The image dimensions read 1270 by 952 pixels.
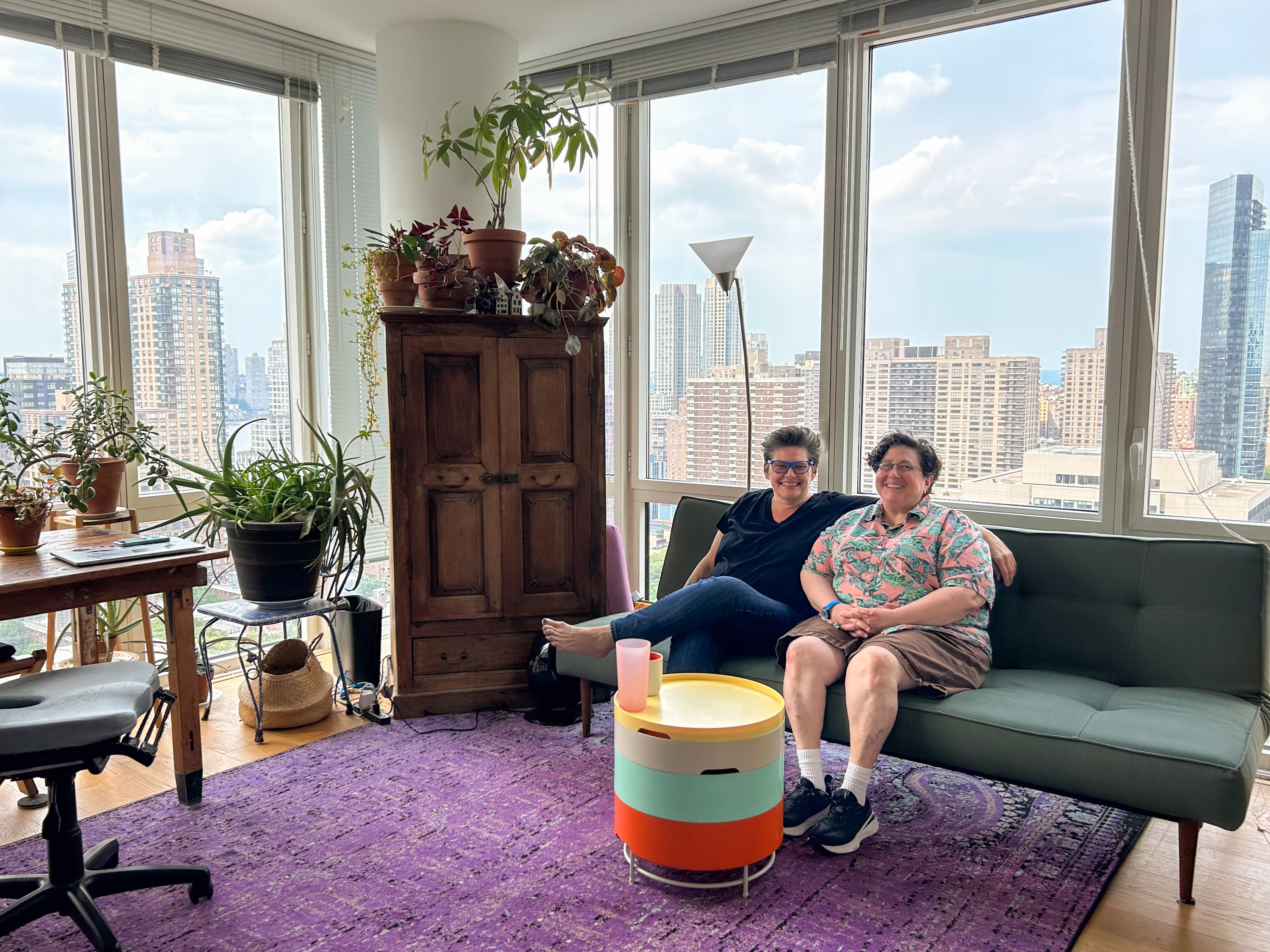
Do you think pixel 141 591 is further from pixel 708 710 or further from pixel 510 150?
pixel 510 150

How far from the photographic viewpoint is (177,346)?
3625mm

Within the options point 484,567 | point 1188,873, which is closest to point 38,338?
point 484,567

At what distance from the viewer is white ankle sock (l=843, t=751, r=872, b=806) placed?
2229 mm

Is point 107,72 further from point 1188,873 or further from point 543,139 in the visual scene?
point 1188,873

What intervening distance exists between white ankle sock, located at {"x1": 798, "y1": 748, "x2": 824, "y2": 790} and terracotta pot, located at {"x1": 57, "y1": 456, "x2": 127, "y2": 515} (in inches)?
90.5

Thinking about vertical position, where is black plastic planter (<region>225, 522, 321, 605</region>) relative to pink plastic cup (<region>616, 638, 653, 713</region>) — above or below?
above

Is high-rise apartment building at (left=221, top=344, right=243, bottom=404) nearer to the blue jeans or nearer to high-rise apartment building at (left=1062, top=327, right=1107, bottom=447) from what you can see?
the blue jeans

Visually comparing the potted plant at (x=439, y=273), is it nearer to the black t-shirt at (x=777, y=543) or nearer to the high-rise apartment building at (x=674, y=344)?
the high-rise apartment building at (x=674, y=344)

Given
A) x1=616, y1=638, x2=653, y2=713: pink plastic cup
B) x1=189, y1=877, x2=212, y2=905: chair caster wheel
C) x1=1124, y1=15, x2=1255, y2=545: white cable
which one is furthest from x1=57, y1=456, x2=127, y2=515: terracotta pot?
x1=1124, y1=15, x2=1255, y2=545: white cable

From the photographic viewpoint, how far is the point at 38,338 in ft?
10.7

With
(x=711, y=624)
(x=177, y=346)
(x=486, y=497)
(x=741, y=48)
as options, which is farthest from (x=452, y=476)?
(x=741, y=48)

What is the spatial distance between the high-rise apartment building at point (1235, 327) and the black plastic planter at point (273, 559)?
115 inches

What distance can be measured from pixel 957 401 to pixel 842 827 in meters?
1.69

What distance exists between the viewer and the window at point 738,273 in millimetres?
3572
